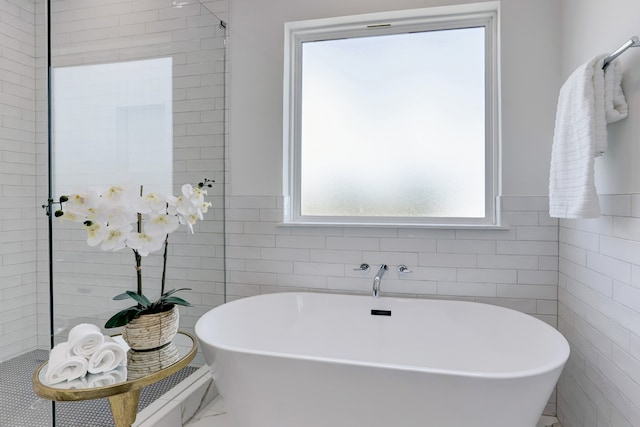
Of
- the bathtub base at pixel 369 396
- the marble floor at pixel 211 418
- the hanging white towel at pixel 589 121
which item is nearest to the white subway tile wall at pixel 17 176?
the marble floor at pixel 211 418

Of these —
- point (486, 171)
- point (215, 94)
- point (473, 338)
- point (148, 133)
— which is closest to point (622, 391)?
point (473, 338)

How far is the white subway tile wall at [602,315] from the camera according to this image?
1.39 m

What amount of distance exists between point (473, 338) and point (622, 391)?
0.71m

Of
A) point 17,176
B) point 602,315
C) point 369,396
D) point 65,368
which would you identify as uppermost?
point 17,176

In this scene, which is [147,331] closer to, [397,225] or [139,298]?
[139,298]

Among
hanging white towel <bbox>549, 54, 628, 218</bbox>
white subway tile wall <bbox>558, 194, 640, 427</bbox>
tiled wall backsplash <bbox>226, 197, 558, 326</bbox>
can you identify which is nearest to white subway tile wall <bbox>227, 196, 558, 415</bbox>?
tiled wall backsplash <bbox>226, 197, 558, 326</bbox>

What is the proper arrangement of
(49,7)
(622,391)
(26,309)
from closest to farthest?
(622,391)
(49,7)
(26,309)

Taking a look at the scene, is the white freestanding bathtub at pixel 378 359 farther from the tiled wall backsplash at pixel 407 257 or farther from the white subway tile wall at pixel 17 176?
the white subway tile wall at pixel 17 176

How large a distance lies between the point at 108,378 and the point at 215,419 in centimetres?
92

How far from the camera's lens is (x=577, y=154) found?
1568mm

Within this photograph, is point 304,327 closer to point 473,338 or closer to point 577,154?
point 473,338

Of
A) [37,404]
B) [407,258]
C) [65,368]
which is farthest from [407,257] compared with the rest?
[37,404]

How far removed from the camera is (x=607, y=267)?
157 centimetres

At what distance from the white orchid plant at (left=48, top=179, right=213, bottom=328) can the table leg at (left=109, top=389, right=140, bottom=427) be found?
0.28 m
